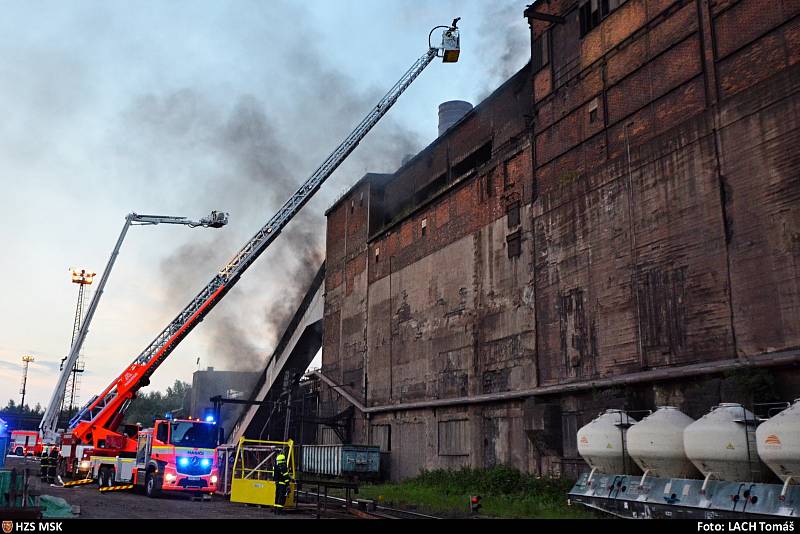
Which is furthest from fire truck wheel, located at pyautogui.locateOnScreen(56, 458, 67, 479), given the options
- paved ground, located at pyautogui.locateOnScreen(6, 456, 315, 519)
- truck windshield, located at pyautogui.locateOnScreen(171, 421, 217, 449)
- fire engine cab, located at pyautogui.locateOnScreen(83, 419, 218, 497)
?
truck windshield, located at pyautogui.locateOnScreen(171, 421, 217, 449)

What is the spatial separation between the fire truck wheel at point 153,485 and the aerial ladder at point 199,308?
14.7 feet

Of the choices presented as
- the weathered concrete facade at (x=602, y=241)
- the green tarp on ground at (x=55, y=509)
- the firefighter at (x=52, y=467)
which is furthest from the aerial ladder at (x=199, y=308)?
the green tarp on ground at (x=55, y=509)

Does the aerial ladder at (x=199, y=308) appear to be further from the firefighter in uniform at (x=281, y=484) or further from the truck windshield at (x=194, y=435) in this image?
the firefighter in uniform at (x=281, y=484)

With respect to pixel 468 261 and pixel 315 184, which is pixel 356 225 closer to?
pixel 315 184

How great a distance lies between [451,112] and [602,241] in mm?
23949

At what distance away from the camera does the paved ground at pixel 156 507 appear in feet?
53.1

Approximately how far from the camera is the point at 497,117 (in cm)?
2972

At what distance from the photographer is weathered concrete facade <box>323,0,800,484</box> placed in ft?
55.1

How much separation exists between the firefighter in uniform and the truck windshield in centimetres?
508

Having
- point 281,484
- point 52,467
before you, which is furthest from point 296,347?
point 281,484

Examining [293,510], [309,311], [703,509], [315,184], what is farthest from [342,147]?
[703,509]

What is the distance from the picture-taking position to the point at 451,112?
144 ft
